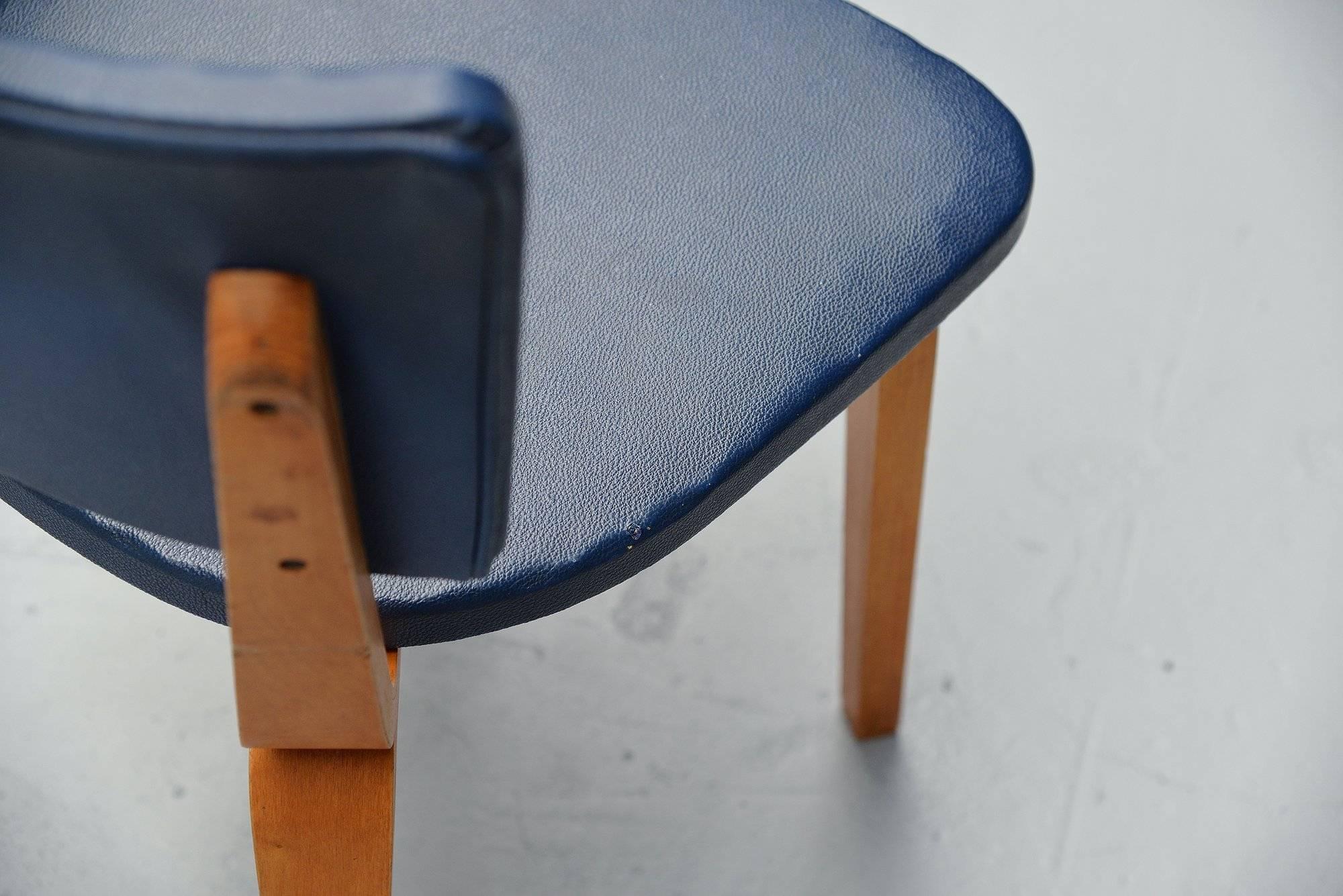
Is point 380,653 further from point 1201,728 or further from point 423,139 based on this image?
point 1201,728

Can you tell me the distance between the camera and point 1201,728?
3.38ft

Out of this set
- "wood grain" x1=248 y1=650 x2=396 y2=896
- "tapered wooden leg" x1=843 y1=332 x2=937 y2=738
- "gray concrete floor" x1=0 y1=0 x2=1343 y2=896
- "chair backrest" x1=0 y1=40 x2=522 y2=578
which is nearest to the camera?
"chair backrest" x1=0 y1=40 x2=522 y2=578

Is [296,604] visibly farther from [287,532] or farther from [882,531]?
[882,531]

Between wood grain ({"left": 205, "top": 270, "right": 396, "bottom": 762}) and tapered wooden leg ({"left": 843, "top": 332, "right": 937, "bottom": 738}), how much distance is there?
1.22ft

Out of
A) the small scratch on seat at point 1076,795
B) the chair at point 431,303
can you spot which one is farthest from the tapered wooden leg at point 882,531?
the small scratch on seat at point 1076,795

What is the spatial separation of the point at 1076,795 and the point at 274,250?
763 mm

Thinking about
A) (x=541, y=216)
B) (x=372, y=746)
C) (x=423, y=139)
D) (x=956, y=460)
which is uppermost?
(x=423, y=139)

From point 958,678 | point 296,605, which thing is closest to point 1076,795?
point 958,678

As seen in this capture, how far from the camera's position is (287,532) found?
1.50 feet

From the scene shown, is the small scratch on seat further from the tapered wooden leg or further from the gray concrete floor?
the tapered wooden leg

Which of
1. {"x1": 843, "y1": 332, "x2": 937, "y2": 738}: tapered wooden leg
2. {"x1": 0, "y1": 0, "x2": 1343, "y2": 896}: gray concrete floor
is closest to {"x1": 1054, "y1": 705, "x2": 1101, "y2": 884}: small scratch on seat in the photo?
{"x1": 0, "y1": 0, "x2": 1343, "y2": 896}: gray concrete floor

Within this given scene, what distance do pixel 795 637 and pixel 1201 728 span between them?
0.28 metres

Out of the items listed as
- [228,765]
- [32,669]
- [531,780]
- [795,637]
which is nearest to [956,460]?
[795,637]

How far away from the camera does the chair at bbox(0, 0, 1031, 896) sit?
37 cm
